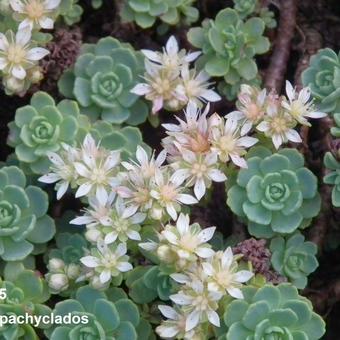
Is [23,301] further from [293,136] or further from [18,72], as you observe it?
[293,136]

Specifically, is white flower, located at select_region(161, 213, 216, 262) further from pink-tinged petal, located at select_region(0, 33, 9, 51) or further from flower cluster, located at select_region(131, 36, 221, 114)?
pink-tinged petal, located at select_region(0, 33, 9, 51)

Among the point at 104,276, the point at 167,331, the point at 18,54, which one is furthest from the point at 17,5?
the point at 167,331

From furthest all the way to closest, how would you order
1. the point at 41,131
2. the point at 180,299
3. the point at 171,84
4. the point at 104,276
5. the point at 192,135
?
the point at 171,84
the point at 41,131
the point at 192,135
the point at 104,276
the point at 180,299

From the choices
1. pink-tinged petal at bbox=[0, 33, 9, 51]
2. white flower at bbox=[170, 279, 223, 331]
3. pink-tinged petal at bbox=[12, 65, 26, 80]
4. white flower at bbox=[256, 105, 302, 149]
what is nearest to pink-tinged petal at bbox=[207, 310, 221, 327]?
white flower at bbox=[170, 279, 223, 331]

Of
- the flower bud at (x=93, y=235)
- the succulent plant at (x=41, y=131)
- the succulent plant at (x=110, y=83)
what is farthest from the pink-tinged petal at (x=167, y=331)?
the succulent plant at (x=110, y=83)

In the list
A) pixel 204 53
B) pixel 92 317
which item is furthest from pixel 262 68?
pixel 92 317

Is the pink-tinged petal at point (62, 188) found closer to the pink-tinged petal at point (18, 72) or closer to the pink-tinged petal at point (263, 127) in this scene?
the pink-tinged petal at point (18, 72)
